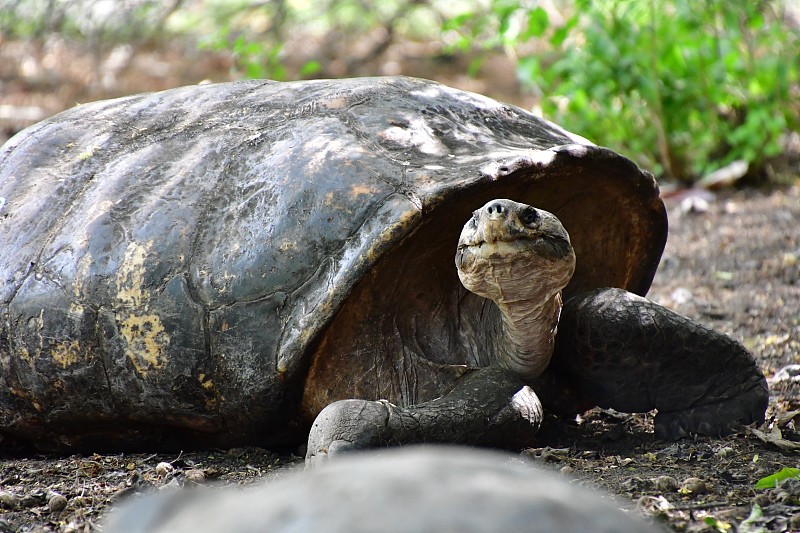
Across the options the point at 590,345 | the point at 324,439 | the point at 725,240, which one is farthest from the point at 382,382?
the point at 725,240

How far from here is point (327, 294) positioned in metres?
3.24

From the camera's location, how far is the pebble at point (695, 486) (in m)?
2.86

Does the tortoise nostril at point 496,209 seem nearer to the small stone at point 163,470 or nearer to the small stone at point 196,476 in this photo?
the small stone at point 196,476

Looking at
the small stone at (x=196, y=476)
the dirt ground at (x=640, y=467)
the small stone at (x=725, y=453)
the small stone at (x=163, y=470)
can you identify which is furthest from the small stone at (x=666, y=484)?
the small stone at (x=163, y=470)

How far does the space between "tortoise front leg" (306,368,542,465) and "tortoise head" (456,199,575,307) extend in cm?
34

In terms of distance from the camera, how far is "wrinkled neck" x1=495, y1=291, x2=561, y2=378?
346 cm

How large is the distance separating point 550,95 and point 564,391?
508 cm

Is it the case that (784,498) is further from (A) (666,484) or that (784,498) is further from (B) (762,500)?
(A) (666,484)

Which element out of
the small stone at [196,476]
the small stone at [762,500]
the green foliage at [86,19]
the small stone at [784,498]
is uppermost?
the small stone at [784,498]

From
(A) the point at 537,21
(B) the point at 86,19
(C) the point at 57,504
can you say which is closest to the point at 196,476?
(C) the point at 57,504

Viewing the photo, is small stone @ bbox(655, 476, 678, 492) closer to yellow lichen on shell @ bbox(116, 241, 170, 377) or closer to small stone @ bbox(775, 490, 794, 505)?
small stone @ bbox(775, 490, 794, 505)

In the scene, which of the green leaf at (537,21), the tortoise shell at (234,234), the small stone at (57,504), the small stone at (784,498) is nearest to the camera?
the small stone at (784,498)

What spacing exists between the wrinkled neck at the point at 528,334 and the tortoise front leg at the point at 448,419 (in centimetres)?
10

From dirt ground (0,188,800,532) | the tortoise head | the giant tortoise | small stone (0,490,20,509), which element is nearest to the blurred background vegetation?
dirt ground (0,188,800,532)
